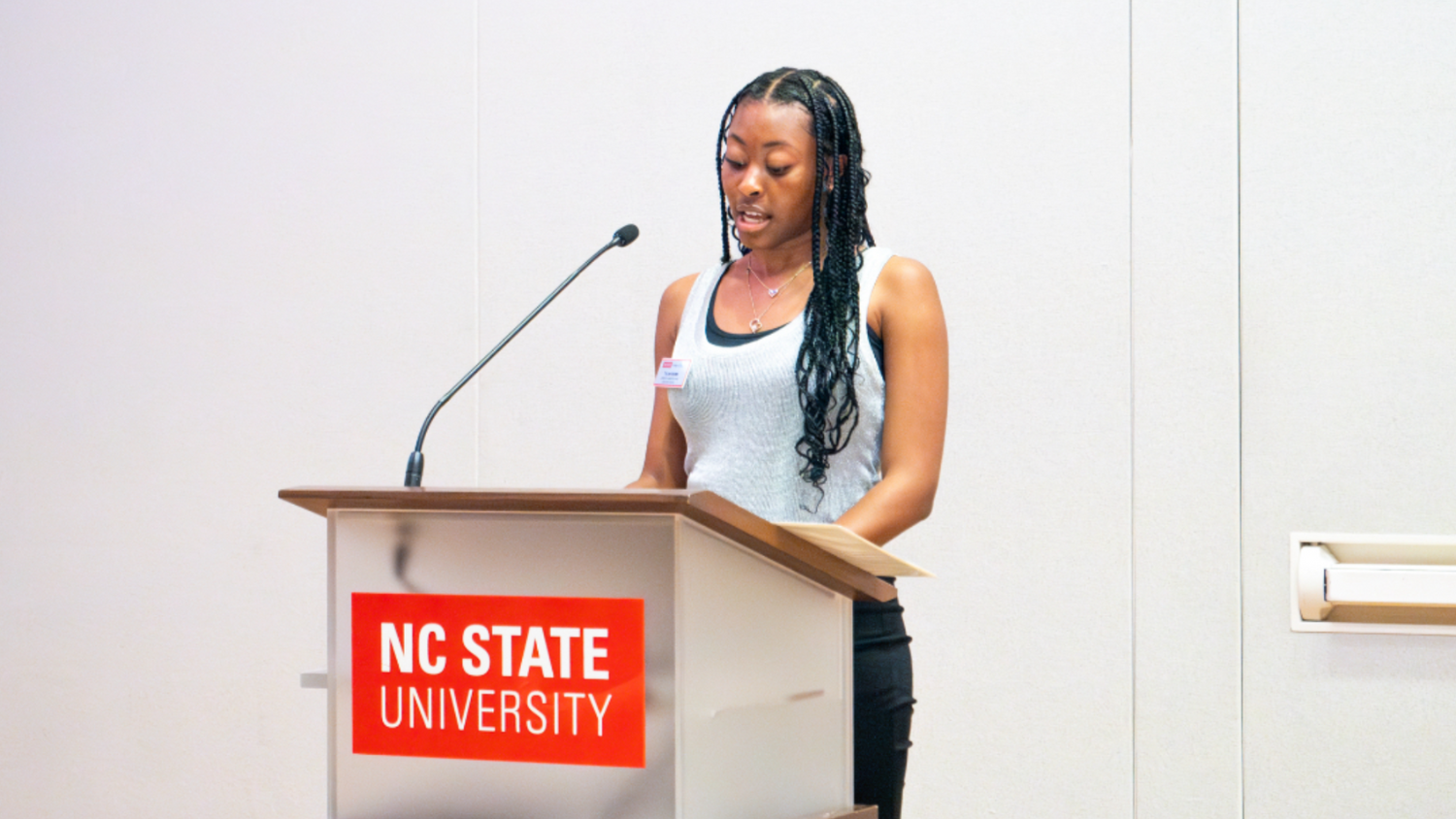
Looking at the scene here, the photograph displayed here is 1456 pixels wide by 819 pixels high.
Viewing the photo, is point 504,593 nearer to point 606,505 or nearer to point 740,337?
point 606,505

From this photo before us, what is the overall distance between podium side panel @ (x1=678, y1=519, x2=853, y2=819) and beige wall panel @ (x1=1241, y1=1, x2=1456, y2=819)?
1.35 meters

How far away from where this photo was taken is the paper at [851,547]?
3.57ft

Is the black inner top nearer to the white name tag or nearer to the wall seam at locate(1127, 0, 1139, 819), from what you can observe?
the white name tag

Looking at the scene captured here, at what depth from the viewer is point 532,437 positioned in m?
2.80

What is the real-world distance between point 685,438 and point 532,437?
3.67 feet

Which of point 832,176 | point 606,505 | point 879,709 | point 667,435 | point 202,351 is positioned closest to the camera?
point 606,505

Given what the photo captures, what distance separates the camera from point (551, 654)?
A: 3.43 ft

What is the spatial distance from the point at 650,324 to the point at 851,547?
167 cm

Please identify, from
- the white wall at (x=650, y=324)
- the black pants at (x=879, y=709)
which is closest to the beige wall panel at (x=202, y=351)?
the white wall at (x=650, y=324)

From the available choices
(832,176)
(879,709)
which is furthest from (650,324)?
(879,709)

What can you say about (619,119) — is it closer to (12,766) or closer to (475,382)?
(475,382)

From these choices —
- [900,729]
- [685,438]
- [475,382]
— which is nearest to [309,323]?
[475,382]

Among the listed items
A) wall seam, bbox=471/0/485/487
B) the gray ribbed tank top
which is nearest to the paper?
the gray ribbed tank top

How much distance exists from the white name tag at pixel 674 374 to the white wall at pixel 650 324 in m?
1.06
